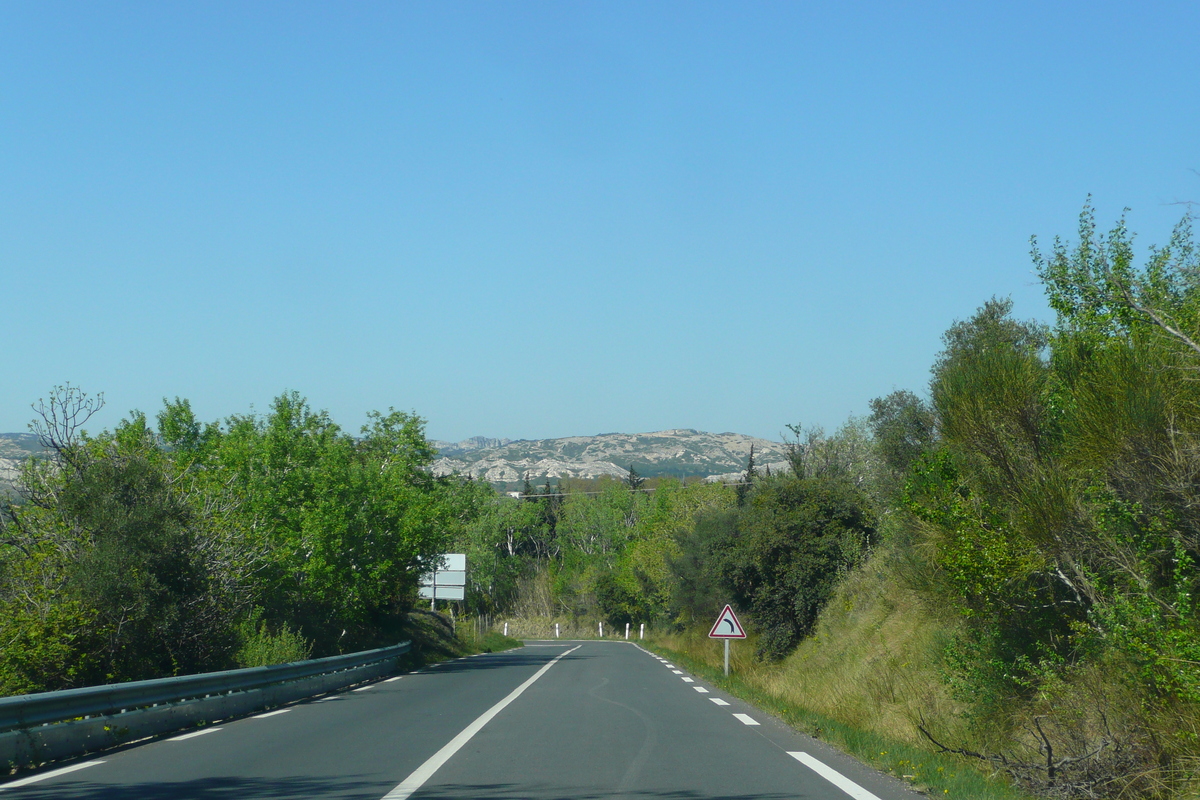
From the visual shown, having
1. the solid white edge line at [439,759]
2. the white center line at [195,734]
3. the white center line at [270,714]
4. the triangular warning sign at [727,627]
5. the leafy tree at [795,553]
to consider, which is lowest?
the white center line at [270,714]

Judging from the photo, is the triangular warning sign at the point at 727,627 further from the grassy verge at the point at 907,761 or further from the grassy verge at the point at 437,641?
the grassy verge at the point at 437,641

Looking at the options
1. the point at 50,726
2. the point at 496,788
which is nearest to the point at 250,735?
the point at 50,726

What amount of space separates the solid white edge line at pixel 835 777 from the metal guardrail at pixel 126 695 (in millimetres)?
7221

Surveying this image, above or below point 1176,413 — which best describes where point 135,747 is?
below

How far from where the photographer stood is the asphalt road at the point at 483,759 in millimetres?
8141

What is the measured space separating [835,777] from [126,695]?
25.9 ft

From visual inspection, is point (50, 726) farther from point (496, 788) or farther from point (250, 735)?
point (496, 788)

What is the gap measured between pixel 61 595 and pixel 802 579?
20.6 meters

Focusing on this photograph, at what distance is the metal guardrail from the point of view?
30.8 feet

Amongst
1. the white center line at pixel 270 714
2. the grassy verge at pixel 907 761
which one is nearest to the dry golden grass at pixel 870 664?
the grassy verge at pixel 907 761

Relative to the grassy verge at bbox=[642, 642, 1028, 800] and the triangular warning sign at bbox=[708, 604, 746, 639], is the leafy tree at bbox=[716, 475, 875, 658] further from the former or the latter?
the grassy verge at bbox=[642, 642, 1028, 800]

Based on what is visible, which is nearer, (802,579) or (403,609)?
(802,579)

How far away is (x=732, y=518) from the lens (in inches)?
1543

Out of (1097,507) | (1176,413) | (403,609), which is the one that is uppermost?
(1176,413)
